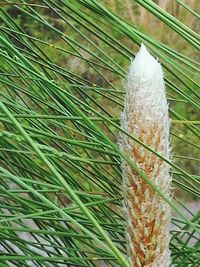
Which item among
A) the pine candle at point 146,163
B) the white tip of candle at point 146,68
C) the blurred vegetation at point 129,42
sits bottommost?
the pine candle at point 146,163

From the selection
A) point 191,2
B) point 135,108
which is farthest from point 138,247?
point 191,2

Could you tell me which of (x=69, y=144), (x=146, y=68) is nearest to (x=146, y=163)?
(x=146, y=68)

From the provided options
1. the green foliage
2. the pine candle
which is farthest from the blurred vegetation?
the pine candle

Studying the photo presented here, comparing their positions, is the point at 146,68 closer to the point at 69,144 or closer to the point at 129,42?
the point at 69,144

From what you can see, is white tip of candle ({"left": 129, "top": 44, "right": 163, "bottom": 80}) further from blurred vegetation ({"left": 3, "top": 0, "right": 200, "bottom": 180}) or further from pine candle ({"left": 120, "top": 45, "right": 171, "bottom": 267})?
blurred vegetation ({"left": 3, "top": 0, "right": 200, "bottom": 180})

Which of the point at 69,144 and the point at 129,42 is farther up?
the point at 129,42

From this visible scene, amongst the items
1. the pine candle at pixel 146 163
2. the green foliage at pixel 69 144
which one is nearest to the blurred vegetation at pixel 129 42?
the green foliage at pixel 69 144

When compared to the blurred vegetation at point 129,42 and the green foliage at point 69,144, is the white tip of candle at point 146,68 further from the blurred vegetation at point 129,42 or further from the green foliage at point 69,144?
the blurred vegetation at point 129,42
